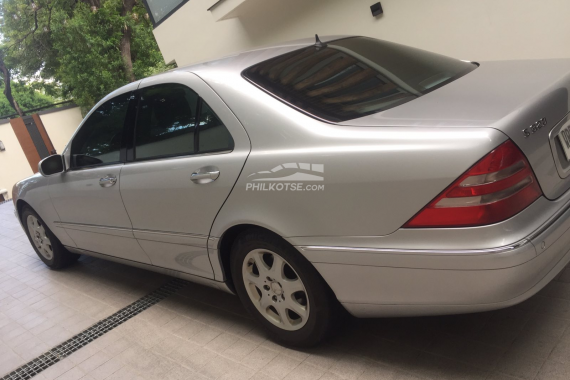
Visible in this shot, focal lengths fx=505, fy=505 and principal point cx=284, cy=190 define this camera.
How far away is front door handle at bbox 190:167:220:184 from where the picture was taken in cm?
273

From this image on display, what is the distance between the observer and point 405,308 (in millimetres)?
2203

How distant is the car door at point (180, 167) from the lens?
2.74 m

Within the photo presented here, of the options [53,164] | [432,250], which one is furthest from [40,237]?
[432,250]

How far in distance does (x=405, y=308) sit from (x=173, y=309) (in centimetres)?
218

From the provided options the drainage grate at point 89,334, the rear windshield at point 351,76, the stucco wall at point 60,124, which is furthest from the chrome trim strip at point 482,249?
the stucco wall at point 60,124

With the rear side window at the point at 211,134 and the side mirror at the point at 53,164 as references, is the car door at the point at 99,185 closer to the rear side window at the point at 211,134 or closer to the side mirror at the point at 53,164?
the side mirror at the point at 53,164

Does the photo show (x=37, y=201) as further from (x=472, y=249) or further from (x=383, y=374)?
(x=472, y=249)

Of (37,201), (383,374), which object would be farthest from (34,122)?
(383,374)

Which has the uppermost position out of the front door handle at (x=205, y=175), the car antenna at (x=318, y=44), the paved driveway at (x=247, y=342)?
the car antenna at (x=318, y=44)

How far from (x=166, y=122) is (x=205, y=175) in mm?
673

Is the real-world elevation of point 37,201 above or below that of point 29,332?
above

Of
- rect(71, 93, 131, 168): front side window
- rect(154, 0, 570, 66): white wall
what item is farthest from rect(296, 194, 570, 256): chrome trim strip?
rect(154, 0, 570, 66): white wall

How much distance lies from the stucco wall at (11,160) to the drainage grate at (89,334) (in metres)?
16.4

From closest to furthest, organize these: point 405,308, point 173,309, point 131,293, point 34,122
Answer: point 405,308 → point 173,309 → point 131,293 → point 34,122
